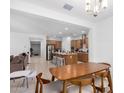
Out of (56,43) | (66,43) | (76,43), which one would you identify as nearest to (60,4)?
(76,43)

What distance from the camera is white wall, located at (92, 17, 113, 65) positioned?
4207mm

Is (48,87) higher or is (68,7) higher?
(68,7)

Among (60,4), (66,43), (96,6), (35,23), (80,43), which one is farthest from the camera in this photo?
(66,43)

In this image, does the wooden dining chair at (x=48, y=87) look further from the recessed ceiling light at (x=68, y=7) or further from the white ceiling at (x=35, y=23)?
the recessed ceiling light at (x=68, y=7)

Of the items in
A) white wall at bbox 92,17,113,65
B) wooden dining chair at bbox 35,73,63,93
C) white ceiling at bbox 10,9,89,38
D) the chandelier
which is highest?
white ceiling at bbox 10,9,89,38

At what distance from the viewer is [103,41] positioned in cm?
459

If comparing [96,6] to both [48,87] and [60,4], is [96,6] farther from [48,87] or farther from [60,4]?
[48,87]

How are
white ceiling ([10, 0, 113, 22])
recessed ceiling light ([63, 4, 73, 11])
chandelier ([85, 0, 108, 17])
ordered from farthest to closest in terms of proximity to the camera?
1. recessed ceiling light ([63, 4, 73, 11])
2. white ceiling ([10, 0, 113, 22])
3. chandelier ([85, 0, 108, 17])

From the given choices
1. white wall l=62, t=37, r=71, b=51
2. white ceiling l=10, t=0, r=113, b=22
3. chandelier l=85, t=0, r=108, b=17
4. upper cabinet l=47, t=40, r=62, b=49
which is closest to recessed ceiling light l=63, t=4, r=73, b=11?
white ceiling l=10, t=0, r=113, b=22

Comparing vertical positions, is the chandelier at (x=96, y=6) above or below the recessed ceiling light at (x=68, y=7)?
below

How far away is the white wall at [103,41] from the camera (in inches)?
166

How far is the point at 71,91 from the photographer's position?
1810 mm

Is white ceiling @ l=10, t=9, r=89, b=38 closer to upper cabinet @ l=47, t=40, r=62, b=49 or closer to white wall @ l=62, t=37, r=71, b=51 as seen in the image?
white wall @ l=62, t=37, r=71, b=51

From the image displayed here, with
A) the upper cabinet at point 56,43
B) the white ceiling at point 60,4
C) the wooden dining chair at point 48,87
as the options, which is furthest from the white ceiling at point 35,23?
the upper cabinet at point 56,43
